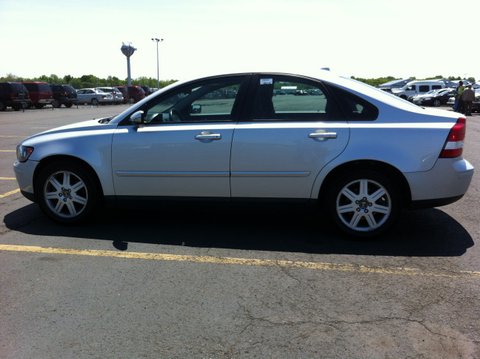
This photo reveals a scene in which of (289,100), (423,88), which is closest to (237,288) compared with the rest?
(289,100)

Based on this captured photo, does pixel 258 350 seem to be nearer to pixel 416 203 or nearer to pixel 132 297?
pixel 132 297

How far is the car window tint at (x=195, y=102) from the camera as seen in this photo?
480 centimetres

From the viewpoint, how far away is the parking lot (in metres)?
2.89

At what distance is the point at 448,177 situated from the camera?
14.6ft

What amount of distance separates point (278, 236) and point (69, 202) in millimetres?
2299

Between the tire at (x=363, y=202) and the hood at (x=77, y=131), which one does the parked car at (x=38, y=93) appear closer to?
the hood at (x=77, y=131)

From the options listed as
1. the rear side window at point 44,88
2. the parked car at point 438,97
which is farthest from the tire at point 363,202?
the rear side window at point 44,88

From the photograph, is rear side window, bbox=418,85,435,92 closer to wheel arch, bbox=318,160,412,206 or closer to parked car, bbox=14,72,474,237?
parked car, bbox=14,72,474,237

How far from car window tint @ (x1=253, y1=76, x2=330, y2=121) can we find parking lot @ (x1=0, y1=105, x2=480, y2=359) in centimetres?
125

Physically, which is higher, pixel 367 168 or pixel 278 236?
pixel 367 168

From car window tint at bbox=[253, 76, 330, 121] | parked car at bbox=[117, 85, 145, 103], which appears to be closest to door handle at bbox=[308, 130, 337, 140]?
car window tint at bbox=[253, 76, 330, 121]

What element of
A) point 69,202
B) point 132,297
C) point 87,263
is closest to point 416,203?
point 132,297

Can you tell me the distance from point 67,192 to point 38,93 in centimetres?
3019

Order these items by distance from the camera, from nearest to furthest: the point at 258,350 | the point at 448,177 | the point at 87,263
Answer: the point at 258,350, the point at 87,263, the point at 448,177
